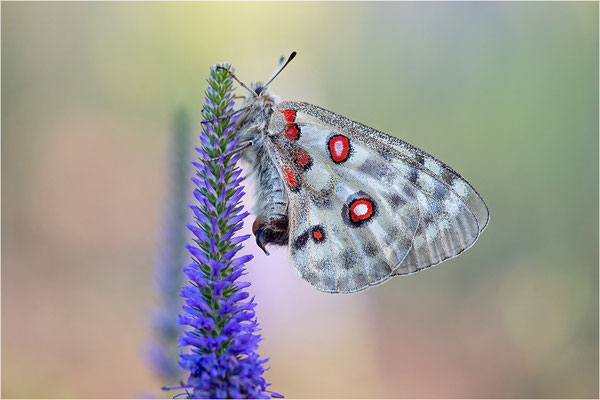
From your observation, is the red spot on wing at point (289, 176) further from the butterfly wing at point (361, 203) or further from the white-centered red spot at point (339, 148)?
the white-centered red spot at point (339, 148)

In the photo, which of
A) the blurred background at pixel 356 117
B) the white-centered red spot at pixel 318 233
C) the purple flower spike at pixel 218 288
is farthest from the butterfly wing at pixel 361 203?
the blurred background at pixel 356 117

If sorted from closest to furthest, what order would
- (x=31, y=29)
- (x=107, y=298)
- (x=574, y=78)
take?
1. (x=107, y=298)
2. (x=31, y=29)
3. (x=574, y=78)

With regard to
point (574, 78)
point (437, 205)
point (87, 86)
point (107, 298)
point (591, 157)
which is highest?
point (574, 78)

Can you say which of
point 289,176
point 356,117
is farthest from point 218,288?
point 356,117

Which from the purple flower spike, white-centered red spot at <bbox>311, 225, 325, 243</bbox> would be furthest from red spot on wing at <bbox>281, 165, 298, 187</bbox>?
the purple flower spike

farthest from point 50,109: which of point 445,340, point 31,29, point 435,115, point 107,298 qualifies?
point 445,340

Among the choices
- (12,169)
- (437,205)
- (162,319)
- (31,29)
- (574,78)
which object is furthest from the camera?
(574,78)

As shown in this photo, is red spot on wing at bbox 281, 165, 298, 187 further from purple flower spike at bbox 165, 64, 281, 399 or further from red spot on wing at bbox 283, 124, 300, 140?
purple flower spike at bbox 165, 64, 281, 399

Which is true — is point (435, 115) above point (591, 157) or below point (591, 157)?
above

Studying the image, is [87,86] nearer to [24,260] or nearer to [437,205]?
[24,260]
